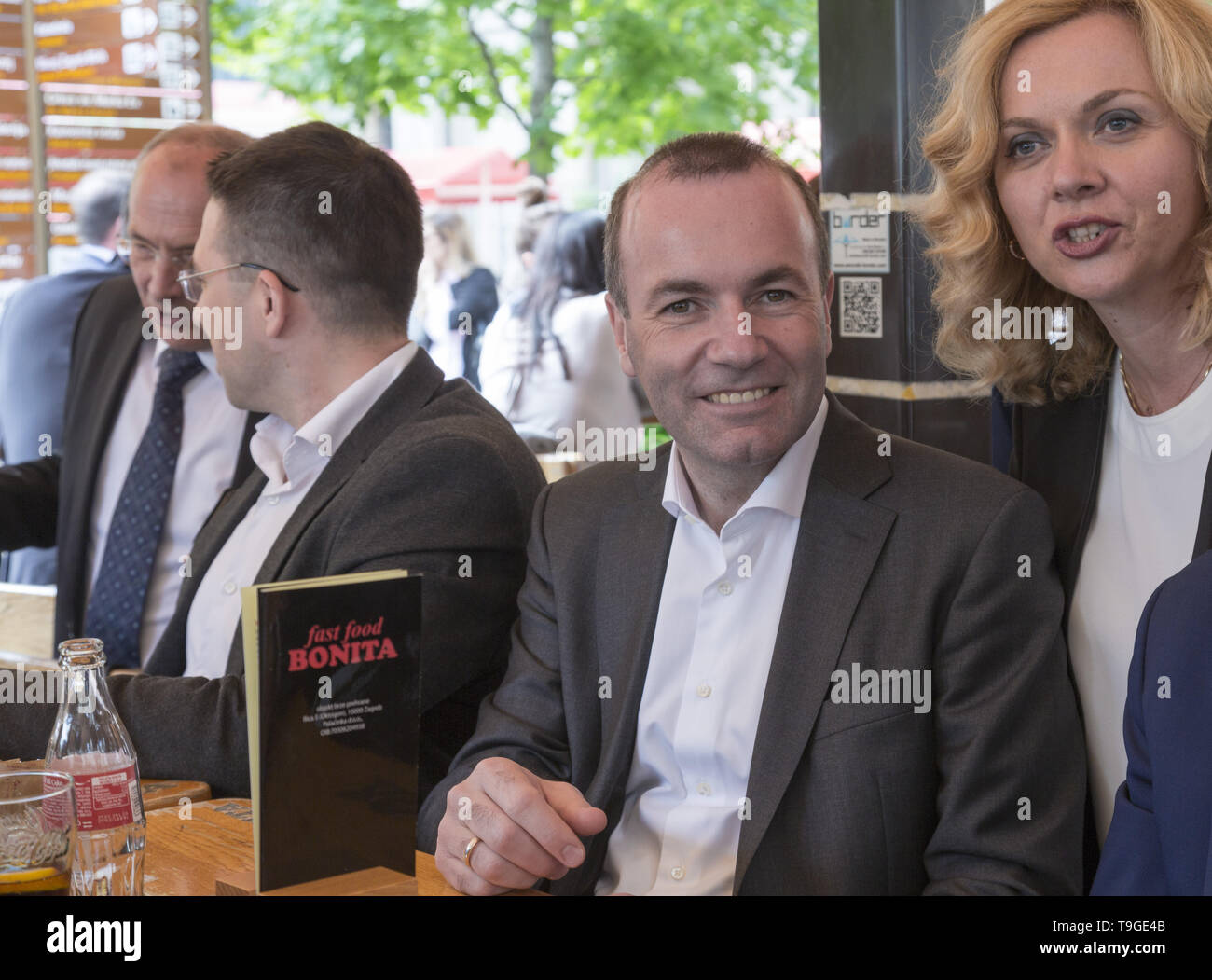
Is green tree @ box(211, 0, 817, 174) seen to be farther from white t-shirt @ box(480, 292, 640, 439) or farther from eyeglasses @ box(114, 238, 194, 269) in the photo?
eyeglasses @ box(114, 238, 194, 269)

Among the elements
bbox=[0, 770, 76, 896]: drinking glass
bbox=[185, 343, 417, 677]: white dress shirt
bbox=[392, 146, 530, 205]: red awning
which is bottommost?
bbox=[0, 770, 76, 896]: drinking glass

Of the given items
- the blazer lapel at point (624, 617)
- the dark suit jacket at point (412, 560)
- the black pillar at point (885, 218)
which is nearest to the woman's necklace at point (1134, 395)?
the blazer lapel at point (624, 617)

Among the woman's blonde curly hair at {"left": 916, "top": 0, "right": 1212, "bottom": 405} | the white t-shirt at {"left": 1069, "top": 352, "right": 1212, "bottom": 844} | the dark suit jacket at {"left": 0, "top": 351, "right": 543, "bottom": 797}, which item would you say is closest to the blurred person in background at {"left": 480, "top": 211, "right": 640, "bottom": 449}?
the dark suit jacket at {"left": 0, "top": 351, "right": 543, "bottom": 797}

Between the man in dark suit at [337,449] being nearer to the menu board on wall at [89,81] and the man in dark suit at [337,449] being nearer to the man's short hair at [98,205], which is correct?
the man's short hair at [98,205]

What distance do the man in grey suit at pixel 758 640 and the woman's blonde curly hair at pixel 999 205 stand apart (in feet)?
1.00

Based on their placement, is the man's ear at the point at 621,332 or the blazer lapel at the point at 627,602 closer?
the blazer lapel at the point at 627,602

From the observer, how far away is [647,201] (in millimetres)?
1983

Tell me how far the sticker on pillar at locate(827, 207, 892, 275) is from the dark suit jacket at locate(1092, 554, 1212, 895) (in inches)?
77.4

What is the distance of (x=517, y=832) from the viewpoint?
158 cm

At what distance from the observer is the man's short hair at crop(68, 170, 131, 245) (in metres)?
5.73

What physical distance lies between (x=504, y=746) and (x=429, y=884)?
1.39ft

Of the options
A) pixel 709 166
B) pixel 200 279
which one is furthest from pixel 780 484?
pixel 200 279

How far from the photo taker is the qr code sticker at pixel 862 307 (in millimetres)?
3363

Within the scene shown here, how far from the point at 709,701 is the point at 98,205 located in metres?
4.69
